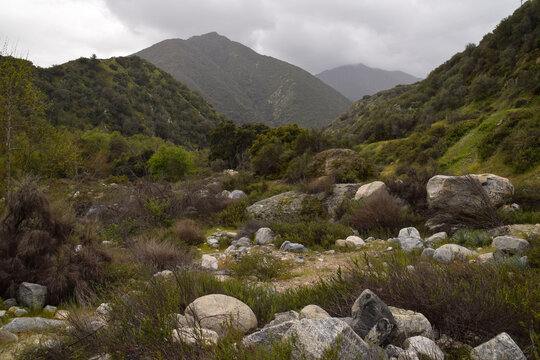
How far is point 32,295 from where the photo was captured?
3564 mm

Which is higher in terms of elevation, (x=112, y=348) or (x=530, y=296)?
(x=530, y=296)

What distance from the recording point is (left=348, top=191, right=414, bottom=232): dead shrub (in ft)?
22.7

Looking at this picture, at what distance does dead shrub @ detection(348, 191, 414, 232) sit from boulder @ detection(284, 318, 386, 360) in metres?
5.71

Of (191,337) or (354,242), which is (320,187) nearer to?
(354,242)

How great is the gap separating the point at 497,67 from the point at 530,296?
28.7 metres

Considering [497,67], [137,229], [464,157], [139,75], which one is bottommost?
[137,229]

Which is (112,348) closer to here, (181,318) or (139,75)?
(181,318)

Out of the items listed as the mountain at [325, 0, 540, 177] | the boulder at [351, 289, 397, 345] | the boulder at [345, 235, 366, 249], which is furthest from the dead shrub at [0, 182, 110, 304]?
the mountain at [325, 0, 540, 177]

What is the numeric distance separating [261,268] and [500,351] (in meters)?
3.64

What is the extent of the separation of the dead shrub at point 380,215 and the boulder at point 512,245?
2507mm

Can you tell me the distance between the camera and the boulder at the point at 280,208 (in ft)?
29.3

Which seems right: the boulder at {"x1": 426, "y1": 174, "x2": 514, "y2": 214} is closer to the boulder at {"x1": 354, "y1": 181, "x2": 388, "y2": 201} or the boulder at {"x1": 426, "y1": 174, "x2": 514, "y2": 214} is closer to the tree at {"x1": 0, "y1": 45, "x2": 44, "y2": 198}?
the boulder at {"x1": 354, "y1": 181, "x2": 388, "y2": 201}

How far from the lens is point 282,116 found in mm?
93125

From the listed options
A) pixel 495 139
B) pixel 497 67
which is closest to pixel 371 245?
pixel 495 139
